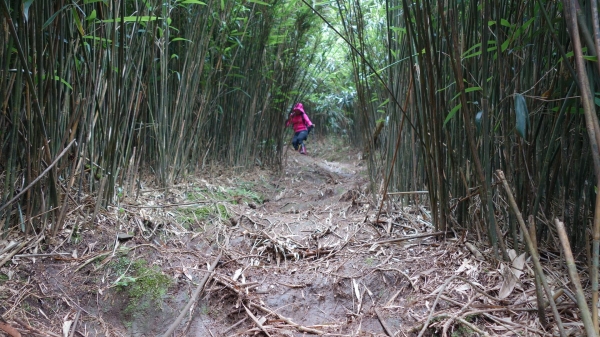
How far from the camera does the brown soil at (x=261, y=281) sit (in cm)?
99

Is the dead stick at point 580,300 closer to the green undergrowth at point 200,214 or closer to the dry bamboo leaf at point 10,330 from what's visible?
the dry bamboo leaf at point 10,330

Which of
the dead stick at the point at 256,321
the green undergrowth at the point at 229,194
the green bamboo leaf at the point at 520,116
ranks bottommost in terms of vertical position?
the green undergrowth at the point at 229,194

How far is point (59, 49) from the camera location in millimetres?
1238

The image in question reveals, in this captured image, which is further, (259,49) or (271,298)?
(259,49)

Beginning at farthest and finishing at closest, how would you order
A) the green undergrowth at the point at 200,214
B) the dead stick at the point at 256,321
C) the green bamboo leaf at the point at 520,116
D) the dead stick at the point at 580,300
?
the green undergrowth at the point at 200,214
the dead stick at the point at 256,321
the green bamboo leaf at the point at 520,116
the dead stick at the point at 580,300

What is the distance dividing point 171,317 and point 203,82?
1.72m

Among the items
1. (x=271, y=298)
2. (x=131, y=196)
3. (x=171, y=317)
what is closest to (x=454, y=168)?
(x=271, y=298)

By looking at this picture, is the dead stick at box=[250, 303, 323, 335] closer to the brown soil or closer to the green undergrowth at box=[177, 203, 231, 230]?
the brown soil

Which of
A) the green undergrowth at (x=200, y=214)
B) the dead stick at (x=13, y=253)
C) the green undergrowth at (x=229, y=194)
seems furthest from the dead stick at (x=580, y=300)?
the green undergrowth at (x=229, y=194)

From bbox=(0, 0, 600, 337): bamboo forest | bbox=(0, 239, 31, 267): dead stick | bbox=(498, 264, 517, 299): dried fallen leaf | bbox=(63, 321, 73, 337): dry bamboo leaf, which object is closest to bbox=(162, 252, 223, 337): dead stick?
bbox=(0, 0, 600, 337): bamboo forest

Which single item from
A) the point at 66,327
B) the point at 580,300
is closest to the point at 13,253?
the point at 66,327

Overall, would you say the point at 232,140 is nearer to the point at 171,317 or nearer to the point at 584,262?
the point at 171,317

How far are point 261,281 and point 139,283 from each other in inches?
14.4

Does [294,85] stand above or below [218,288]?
above
